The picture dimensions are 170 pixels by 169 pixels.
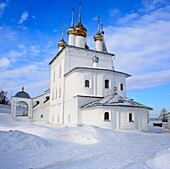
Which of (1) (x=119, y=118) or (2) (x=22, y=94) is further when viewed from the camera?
(2) (x=22, y=94)

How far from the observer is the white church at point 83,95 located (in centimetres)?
1800

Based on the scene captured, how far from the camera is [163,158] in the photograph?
19.5ft

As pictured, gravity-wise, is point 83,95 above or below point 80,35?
below

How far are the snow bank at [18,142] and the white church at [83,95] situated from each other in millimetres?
9400

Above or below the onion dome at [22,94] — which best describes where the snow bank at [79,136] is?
below

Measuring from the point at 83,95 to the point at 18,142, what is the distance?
500 inches

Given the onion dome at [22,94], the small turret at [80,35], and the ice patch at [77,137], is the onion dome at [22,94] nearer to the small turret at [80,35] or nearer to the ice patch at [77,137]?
the small turret at [80,35]

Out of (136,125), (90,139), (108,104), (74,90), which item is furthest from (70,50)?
(90,139)

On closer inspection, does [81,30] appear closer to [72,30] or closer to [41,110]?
[72,30]

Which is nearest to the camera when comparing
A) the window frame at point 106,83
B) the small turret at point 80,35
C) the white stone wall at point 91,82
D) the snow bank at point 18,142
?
the snow bank at point 18,142

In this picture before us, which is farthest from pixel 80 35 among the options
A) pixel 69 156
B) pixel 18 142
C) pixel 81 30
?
pixel 69 156

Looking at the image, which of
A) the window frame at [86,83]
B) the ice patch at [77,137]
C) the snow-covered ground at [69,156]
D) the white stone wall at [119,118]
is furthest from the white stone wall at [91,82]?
the snow-covered ground at [69,156]

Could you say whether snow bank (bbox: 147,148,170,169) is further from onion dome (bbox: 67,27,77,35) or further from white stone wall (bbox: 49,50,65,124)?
onion dome (bbox: 67,27,77,35)

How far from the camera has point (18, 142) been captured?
881 cm
